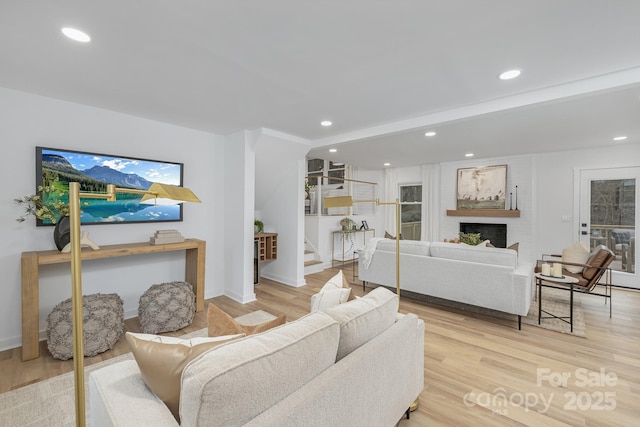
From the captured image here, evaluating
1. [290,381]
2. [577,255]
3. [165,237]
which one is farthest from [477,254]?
[165,237]

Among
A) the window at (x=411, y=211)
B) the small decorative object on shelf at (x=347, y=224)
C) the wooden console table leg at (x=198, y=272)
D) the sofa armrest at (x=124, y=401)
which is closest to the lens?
the sofa armrest at (x=124, y=401)

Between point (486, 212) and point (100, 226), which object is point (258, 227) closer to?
point (100, 226)

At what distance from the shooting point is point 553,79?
7.80ft

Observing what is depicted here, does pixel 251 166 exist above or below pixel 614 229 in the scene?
above

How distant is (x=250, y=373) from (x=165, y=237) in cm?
291

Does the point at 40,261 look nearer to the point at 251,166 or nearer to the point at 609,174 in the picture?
the point at 251,166

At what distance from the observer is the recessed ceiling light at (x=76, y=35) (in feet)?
5.72

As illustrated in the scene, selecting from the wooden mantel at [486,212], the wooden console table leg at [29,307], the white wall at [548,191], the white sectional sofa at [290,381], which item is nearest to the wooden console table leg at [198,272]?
the wooden console table leg at [29,307]

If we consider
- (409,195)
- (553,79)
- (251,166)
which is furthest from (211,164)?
(409,195)

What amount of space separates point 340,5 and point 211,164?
10.1 ft

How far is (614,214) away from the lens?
4777 millimetres

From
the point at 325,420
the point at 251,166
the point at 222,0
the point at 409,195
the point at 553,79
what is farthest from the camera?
the point at 409,195

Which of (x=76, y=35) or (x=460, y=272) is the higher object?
(x=76, y=35)

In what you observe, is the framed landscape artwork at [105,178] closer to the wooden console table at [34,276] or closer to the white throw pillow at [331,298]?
the wooden console table at [34,276]
